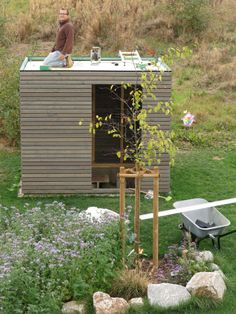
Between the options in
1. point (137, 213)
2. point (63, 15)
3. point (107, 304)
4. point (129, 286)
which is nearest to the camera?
point (107, 304)

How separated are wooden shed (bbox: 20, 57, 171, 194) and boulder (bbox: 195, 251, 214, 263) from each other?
3035 millimetres

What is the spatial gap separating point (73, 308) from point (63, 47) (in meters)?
5.40

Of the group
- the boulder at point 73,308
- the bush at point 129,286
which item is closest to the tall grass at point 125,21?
the bush at point 129,286

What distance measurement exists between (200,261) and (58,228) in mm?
1750

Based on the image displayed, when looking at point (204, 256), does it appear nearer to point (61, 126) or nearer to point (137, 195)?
point (137, 195)

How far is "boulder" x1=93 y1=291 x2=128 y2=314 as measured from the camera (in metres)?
7.00

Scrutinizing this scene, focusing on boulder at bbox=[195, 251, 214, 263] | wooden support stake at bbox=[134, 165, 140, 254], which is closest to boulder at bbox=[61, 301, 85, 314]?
wooden support stake at bbox=[134, 165, 140, 254]

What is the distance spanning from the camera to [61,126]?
11.0 meters

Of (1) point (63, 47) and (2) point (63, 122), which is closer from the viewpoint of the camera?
(2) point (63, 122)

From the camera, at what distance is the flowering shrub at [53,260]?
673 centimetres

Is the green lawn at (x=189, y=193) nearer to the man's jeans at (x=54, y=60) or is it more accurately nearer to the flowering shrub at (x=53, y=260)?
the flowering shrub at (x=53, y=260)

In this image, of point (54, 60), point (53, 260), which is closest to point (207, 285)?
point (53, 260)

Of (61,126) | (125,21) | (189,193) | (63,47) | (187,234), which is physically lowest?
(189,193)

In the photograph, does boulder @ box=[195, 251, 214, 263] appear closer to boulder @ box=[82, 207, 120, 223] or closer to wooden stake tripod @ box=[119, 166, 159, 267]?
wooden stake tripod @ box=[119, 166, 159, 267]
